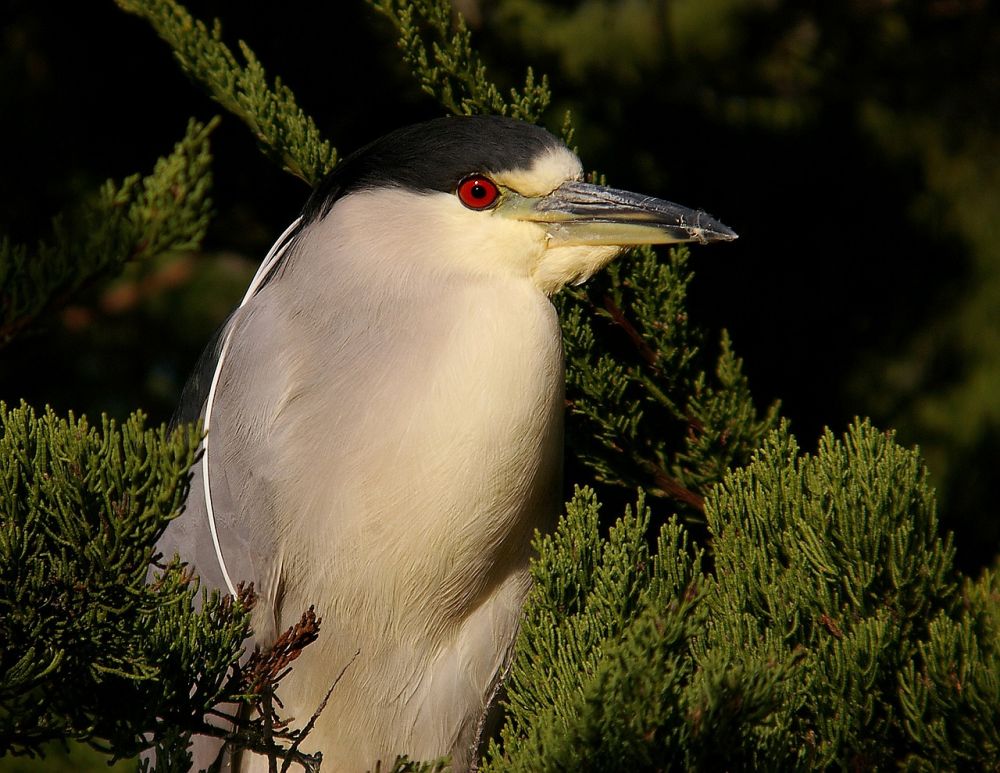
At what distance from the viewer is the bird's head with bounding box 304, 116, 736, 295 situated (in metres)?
1.87

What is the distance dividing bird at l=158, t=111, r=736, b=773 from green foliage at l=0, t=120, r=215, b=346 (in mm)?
382

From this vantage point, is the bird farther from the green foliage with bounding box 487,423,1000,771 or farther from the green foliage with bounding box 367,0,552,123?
the green foliage with bounding box 487,423,1000,771

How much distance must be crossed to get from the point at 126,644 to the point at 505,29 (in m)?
2.30

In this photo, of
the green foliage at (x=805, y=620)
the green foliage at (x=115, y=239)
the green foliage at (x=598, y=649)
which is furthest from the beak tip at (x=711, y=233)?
the green foliage at (x=115, y=239)

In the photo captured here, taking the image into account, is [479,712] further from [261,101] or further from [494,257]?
[261,101]

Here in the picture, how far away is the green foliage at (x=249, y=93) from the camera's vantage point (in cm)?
208

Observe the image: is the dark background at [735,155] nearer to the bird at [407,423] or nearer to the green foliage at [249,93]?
the green foliage at [249,93]

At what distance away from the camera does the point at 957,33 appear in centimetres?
363

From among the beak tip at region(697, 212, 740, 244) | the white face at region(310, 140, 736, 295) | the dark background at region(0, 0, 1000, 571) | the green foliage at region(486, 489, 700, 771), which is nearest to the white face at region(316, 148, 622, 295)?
the white face at region(310, 140, 736, 295)

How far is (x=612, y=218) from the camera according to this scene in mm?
1866

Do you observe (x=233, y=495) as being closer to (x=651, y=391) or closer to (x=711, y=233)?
(x=651, y=391)

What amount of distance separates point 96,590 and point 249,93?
109 cm

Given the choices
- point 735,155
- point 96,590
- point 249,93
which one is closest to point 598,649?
point 96,590

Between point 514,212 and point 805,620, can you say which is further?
point 514,212
